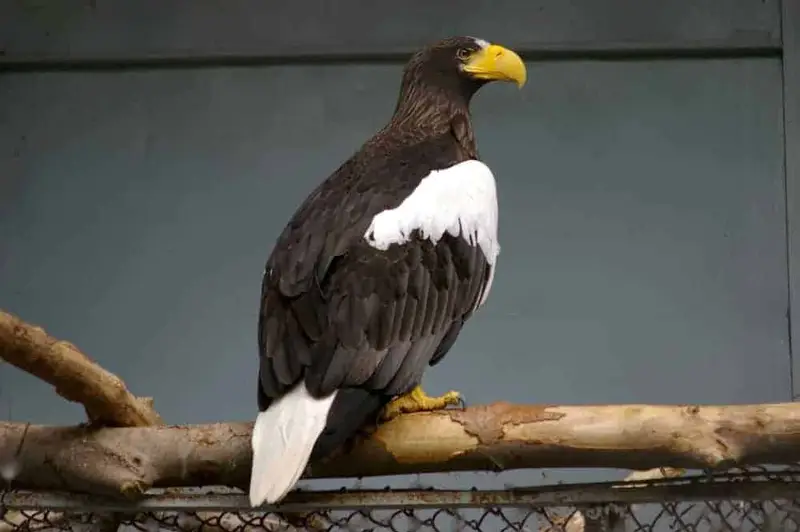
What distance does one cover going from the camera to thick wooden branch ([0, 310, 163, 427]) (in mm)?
1407

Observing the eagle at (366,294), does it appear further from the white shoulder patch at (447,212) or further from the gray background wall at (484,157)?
the gray background wall at (484,157)

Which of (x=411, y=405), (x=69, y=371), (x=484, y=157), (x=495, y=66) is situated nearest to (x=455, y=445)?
(x=411, y=405)

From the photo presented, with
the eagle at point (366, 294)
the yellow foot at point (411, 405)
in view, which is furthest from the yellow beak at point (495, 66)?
the yellow foot at point (411, 405)

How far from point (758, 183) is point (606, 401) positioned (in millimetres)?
731

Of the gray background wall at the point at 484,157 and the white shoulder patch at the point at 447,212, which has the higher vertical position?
the gray background wall at the point at 484,157

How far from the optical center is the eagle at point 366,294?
1432 mm

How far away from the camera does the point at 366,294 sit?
5.07 ft

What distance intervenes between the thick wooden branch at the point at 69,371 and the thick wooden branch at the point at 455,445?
4 cm

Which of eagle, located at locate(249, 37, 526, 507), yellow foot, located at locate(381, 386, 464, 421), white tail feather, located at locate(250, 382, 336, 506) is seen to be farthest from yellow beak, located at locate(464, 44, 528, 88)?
white tail feather, located at locate(250, 382, 336, 506)

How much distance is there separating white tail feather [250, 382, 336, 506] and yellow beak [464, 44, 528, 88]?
82 centimetres

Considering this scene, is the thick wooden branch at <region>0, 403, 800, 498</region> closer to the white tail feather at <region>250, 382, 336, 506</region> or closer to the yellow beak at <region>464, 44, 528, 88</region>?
the white tail feather at <region>250, 382, 336, 506</region>

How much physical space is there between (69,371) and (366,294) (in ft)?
1.47

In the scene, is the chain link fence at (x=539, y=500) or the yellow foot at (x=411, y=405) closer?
the chain link fence at (x=539, y=500)

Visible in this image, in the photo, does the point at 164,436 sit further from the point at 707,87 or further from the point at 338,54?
the point at 707,87
